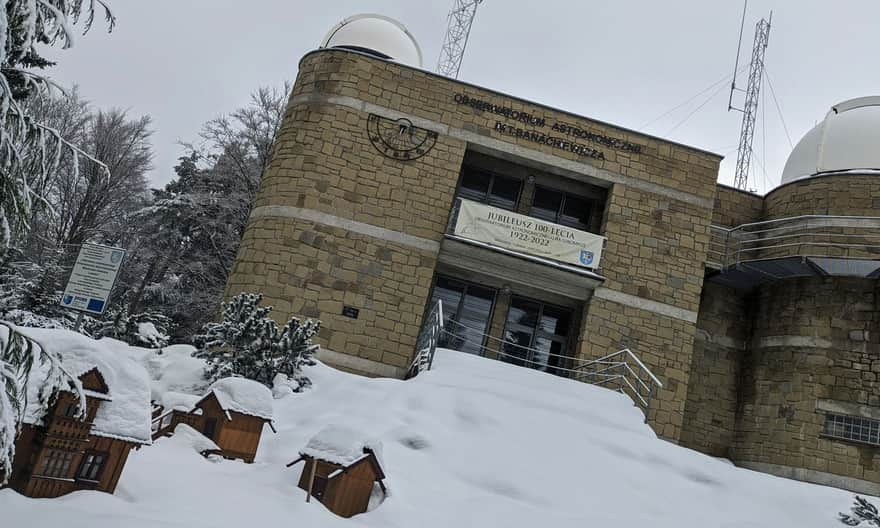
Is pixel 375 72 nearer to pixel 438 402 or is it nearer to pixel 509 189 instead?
pixel 509 189

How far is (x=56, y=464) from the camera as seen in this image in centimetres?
355

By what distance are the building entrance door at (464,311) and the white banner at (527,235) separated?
1607 mm

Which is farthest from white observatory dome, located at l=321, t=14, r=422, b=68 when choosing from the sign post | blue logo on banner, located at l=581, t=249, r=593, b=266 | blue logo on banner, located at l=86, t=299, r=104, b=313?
blue logo on banner, located at l=86, t=299, r=104, b=313

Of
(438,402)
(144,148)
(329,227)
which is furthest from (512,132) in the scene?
(144,148)

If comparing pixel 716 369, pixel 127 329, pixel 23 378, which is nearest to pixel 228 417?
pixel 23 378

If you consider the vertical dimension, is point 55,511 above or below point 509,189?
below

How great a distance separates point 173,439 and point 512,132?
11.6 metres

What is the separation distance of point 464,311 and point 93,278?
9.99m

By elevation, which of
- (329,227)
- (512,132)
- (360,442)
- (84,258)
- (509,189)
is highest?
(512,132)

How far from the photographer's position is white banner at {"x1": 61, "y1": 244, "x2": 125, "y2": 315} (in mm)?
5891

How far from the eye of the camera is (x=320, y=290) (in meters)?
13.6

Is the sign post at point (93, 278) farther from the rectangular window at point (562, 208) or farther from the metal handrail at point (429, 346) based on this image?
the rectangular window at point (562, 208)

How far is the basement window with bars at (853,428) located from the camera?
1373 centimetres

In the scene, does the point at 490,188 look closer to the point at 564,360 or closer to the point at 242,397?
the point at 564,360
